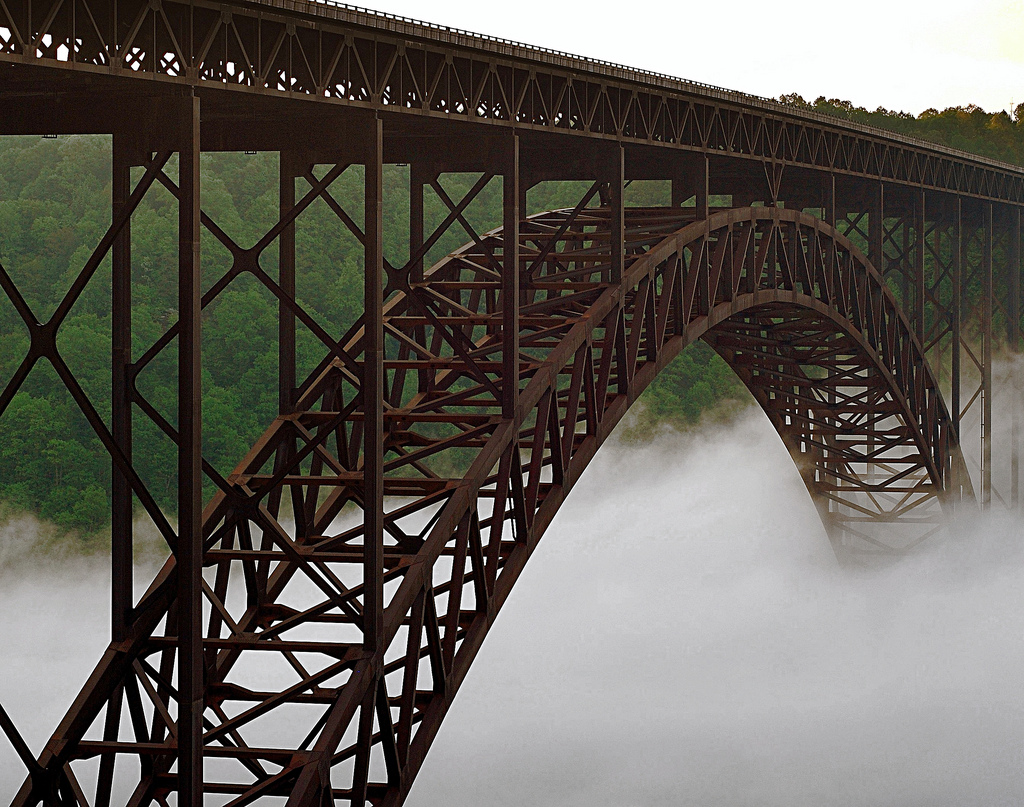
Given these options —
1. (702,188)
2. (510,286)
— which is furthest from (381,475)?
(702,188)

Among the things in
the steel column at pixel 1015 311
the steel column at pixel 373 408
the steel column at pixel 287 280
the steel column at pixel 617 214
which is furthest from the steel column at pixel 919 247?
the steel column at pixel 373 408

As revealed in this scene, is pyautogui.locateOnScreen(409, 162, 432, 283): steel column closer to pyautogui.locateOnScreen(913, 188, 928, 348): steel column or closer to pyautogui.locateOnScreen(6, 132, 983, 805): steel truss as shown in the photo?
pyautogui.locateOnScreen(6, 132, 983, 805): steel truss

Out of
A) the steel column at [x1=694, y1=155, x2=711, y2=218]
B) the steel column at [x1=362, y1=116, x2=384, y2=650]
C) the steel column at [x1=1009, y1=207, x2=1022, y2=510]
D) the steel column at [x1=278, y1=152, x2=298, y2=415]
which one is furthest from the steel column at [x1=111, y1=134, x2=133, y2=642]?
the steel column at [x1=1009, y1=207, x2=1022, y2=510]

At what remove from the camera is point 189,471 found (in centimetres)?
1084

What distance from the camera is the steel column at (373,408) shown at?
12633 millimetres

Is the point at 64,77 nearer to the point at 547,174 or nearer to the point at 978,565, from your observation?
the point at 547,174

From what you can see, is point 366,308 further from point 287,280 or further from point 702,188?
point 702,188

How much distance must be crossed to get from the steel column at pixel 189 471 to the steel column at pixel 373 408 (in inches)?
75.8

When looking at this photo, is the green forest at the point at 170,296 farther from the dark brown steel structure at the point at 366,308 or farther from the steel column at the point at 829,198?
the dark brown steel structure at the point at 366,308

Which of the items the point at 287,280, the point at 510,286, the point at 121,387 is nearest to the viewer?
the point at 121,387

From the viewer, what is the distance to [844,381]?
3061 centimetres

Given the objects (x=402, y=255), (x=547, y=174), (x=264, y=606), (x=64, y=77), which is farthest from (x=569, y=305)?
(x=402, y=255)

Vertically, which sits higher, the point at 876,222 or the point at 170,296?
the point at 170,296

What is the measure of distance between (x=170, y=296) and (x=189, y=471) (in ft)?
194
